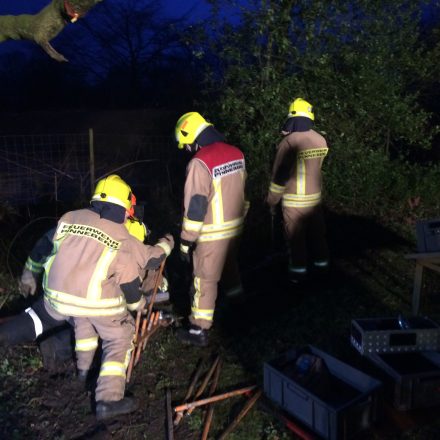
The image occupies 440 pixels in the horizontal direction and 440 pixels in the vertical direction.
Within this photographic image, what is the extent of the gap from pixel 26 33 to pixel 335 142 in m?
5.77

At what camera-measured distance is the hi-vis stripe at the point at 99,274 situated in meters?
3.76

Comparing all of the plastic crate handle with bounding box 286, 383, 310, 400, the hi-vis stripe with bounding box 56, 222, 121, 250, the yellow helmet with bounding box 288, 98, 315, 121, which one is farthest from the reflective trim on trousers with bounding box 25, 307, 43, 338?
the yellow helmet with bounding box 288, 98, 315, 121

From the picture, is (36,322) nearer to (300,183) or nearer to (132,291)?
(132,291)

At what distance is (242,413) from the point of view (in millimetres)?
3633

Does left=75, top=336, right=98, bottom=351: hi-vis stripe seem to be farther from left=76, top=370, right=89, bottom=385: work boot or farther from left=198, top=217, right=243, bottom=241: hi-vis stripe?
left=198, top=217, right=243, bottom=241: hi-vis stripe

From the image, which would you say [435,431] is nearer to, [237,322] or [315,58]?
[237,322]

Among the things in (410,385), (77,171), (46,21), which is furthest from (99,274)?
(77,171)

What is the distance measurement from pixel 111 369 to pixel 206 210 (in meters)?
1.50

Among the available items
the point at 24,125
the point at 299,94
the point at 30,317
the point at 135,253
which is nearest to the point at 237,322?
the point at 135,253

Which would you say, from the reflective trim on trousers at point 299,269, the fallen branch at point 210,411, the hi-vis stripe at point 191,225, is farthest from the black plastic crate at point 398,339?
the reflective trim on trousers at point 299,269

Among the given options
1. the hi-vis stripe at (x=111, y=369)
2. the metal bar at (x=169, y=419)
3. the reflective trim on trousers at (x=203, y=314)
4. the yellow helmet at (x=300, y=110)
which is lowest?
the metal bar at (x=169, y=419)

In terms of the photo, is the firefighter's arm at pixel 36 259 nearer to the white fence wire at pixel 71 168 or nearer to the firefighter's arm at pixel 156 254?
the firefighter's arm at pixel 156 254

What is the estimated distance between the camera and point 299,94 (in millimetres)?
A: 7445

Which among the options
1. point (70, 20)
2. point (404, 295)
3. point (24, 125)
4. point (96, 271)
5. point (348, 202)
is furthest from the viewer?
point (24, 125)
